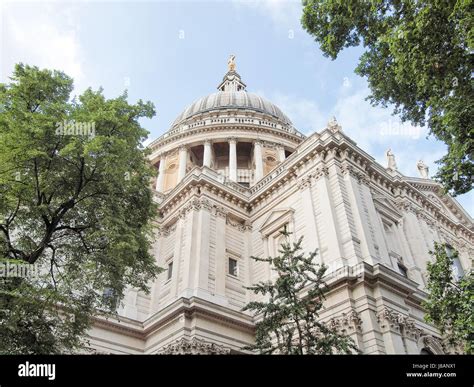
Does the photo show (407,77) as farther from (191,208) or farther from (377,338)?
(191,208)

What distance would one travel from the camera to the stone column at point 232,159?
36906 millimetres

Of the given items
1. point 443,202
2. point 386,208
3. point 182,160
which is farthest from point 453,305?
point 182,160

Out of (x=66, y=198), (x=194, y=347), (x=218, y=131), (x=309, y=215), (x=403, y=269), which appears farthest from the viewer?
(x=218, y=131)

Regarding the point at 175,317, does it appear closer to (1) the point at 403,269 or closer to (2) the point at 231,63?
(1) the point at 403,269

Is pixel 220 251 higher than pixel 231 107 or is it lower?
lower

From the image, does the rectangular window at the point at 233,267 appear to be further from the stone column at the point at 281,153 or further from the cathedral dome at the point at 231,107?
the cathedral dome at the point at 231,107

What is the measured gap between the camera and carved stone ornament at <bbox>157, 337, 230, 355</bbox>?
17.2 m

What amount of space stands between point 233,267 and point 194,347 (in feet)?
21.2

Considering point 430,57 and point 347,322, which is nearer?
point 430,57

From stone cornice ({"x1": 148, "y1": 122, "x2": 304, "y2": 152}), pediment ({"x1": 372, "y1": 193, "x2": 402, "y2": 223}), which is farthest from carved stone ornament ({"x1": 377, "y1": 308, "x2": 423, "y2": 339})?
stone cornice ({"x1": 148, "y1": 122, "x2": 304, "y2": 152})

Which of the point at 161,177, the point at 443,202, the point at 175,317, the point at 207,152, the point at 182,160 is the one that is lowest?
the point at 175,317

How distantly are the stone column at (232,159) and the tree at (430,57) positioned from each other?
912 inches

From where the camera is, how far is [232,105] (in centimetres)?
4741

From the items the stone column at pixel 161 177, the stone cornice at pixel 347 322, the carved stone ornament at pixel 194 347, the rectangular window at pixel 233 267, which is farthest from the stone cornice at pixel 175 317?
the stone column at pixel 161 177
